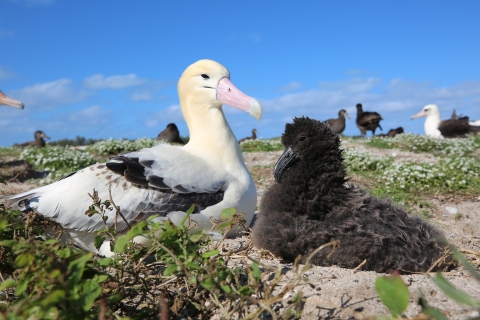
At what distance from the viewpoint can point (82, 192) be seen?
4.15m

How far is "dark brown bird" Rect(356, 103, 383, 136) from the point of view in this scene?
25.4m

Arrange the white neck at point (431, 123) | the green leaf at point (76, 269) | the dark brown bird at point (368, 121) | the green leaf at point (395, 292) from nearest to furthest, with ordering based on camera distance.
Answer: the green leaf at point (395, 292)
the green leaf at point (76, 269)
the white neck at point (431, 123)
the dark brown bird at point (368, 121)

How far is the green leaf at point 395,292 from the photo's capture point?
4.93ft

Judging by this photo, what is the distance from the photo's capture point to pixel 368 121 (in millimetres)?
25453

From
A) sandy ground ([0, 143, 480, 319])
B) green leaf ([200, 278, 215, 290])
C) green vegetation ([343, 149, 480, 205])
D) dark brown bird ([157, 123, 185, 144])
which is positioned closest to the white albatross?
sandy ground ([0, 143, 480, 319])

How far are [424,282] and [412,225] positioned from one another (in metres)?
0.92

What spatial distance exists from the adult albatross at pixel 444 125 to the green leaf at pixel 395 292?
71.0ft

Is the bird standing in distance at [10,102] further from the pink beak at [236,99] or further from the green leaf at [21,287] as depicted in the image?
the green leaf at [21,287]

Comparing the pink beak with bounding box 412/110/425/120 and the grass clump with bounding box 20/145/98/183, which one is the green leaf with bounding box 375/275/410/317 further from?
the pink beak with bounding box 412/110/425/120

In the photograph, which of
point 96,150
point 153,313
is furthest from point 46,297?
point 96,150

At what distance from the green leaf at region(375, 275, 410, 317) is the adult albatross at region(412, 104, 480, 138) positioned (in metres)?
21.6

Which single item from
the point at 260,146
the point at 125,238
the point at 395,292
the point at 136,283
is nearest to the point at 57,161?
the point at 260,146

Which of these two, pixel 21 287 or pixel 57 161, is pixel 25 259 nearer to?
pixel 21 287

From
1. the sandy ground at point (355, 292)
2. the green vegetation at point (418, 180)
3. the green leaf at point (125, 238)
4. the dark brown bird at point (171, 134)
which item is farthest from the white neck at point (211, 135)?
the dark brown bird at point (171, 134)
